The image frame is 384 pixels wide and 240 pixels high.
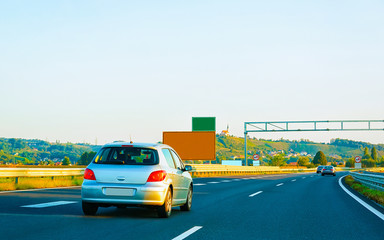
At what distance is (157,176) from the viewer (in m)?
9.22

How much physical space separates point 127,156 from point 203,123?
44135 millimetres

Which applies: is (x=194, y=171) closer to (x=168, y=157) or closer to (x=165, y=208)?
(x=168, y=157)

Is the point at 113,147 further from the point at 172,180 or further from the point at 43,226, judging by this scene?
the point at 43,226

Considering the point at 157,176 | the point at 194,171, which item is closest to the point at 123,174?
the point at 157,176

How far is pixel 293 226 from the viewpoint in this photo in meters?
8.70

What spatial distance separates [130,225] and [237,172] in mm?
47138

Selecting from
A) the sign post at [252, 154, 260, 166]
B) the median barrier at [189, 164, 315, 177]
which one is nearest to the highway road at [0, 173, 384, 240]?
the median barrier at [189, 164, 315, 177]

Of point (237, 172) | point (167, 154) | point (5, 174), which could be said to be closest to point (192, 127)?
point (237, 172)

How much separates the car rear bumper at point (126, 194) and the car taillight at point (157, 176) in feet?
0.33

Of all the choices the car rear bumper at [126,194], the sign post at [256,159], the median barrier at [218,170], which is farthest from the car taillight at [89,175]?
the sign post at [256,159]

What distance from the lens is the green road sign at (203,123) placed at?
53591 millimetres

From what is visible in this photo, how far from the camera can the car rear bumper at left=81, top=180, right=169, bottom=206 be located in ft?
29.6

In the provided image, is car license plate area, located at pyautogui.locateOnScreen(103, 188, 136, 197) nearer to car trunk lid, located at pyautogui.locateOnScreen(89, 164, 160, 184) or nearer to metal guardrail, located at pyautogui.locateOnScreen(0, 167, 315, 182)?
car trunk lid, located at pyautogui.locateOnScreen(89, 164, 160, 184)

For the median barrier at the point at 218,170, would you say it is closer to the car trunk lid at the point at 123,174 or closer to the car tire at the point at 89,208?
the car tire at the point at 89,208
